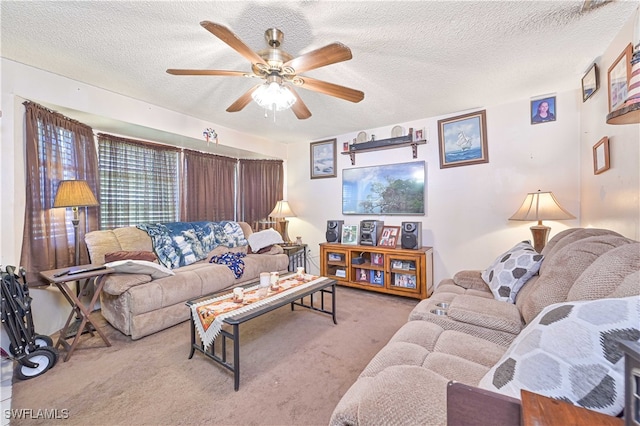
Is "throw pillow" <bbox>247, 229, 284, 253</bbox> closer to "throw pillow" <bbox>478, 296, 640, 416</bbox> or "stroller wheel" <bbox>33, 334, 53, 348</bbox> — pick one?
"stroller wheel" <bbox>33, 334, 53, 348</bbox>

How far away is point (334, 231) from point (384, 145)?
142 centimetres

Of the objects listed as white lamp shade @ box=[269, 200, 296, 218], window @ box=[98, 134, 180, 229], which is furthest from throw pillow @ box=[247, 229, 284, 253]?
window @ box=[98, 134, 180, 229]

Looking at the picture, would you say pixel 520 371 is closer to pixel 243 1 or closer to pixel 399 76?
pixel 243 1

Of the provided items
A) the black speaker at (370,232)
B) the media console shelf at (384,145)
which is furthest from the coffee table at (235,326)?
the media console shelf at (384,145)

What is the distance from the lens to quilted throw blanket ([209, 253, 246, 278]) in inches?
121

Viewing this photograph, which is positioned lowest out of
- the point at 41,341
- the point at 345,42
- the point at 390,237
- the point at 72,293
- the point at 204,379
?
the point at 204,379

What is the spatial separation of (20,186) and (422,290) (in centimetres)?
395

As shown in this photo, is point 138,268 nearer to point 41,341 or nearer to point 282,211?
point 41,341

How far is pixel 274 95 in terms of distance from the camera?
1.76 m

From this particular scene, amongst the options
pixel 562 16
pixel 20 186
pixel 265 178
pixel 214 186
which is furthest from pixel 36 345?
pixel 562 16

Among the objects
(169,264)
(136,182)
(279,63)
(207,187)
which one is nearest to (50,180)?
(136,182)

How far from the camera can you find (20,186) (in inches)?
82.7

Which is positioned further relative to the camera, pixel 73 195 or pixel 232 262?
pixel 232 262

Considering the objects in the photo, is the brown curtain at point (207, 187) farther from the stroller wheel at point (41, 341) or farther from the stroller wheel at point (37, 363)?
the stroller wheel at point (37, 363)
